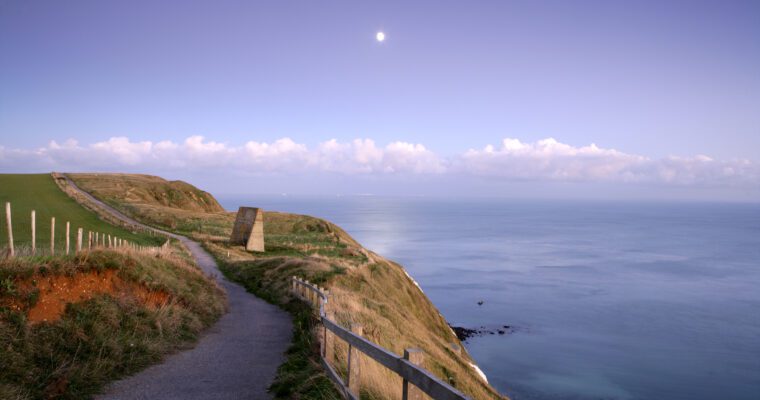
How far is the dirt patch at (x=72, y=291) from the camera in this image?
31.5 ft

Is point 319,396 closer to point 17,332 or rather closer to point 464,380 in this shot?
point 17,332

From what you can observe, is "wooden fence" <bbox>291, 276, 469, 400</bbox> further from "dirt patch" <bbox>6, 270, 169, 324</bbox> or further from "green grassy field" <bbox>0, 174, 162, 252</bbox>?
"green grassy field" <bbox>0, 174, 162, 252</bbox>

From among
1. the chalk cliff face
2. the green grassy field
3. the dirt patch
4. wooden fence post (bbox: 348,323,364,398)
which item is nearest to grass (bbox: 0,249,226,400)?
the dirt patch

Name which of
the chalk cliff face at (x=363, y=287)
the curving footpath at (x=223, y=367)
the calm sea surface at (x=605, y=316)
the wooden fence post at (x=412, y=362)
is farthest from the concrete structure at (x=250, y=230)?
the wooden fence post at (x=412, y=362)

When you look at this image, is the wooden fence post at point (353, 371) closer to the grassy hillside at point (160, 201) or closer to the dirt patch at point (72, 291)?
the dirt patch at point (72, 291)

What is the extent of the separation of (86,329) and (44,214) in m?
49.3

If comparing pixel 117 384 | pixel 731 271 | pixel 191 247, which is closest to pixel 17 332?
pixel 117 384

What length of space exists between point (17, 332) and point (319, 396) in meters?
5.51

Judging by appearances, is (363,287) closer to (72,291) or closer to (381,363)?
(72,291)

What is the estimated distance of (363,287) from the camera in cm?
2692

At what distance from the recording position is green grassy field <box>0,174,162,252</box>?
117ft

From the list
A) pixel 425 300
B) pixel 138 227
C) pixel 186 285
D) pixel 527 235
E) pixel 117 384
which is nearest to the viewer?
pixel 117 384

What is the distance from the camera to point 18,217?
4628cm

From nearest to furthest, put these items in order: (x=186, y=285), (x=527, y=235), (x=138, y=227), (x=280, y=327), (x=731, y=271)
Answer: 1. (x=280, y=327)
2. (x=186, y=285)
3. (x=138, y=227)
4. (x=731, y=271)
5. (x=527, y=235)
